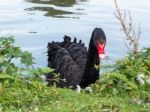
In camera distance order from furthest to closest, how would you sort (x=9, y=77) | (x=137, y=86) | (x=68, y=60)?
(x=68, y=60), (x=137, y=86), (x=9, y=77)

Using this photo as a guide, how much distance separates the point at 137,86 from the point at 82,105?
1.11 meters

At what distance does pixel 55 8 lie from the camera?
14.2 meters

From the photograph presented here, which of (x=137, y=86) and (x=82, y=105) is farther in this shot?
(x=137, y=86)

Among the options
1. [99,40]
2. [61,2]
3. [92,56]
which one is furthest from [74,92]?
[61,2]

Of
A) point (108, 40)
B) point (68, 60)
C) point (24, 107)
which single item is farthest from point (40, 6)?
point (24, 107)

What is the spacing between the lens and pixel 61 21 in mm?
12922

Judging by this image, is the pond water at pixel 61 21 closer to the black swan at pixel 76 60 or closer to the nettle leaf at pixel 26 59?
the black swan at pixel 76 60

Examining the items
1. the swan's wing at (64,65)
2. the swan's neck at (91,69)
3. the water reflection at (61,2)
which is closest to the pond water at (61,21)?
the water reflection at (61,2)

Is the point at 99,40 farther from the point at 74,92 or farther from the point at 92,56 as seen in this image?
the point at 74,92

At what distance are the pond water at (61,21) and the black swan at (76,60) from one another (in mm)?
1056

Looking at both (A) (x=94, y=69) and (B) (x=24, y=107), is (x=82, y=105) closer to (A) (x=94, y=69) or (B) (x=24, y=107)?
(B) (x=24, y=107)

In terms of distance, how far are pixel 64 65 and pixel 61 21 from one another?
4.18 metres

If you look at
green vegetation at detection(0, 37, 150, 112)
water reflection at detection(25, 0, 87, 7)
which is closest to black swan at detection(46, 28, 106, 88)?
green vegetation at detection(0, 37, 150, 112)

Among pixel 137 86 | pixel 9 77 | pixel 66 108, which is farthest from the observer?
pixel 137 86
